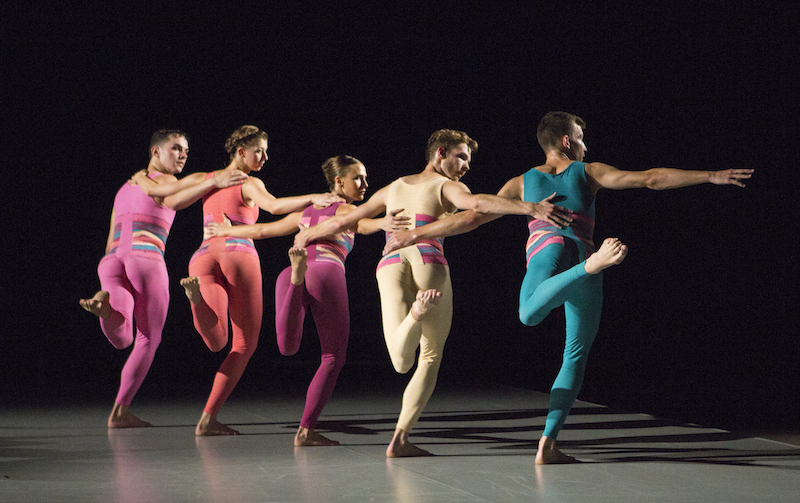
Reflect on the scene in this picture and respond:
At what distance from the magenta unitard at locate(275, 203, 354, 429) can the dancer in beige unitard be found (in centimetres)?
34

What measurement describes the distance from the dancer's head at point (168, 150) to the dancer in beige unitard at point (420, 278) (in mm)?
1325

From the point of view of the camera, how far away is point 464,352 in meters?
9.25

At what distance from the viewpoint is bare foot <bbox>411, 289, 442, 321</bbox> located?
10.9 ft

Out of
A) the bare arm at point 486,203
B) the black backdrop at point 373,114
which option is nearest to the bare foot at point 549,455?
the bare arm at point 486,203

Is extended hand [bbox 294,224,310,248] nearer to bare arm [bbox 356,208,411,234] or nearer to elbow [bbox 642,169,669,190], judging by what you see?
bare arm [bbox 356,208,411,234]

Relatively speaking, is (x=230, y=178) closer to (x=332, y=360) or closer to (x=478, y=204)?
(x=332, y=360)

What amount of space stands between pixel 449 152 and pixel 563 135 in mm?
465

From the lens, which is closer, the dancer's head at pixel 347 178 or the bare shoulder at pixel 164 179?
the dancer's head at pixel 347 178

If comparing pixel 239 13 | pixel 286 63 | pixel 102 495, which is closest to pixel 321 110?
pixel 286 63

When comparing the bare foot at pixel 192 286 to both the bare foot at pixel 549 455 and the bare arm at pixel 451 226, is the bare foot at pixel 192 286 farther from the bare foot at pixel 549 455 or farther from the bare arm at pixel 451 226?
the bare foot at pixel 549 455

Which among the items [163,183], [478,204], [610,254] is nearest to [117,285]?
[163,183]

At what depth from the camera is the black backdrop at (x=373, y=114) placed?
7980 mm

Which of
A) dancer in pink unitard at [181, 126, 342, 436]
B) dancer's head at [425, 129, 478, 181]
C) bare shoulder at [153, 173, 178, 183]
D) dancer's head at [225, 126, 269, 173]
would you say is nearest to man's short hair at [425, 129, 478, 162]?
dancer's head at [425, 129, 478, 181]

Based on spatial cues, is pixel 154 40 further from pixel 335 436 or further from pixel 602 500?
pixel 602 500
